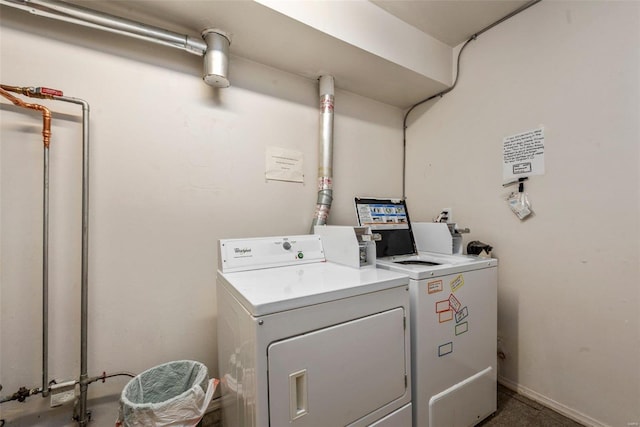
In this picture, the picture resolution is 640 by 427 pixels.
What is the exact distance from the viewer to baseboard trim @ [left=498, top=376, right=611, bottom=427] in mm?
1398

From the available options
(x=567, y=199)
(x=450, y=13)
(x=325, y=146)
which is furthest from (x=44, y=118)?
(x=567, y=199)

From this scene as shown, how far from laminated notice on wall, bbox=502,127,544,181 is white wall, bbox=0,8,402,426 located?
1.49 m

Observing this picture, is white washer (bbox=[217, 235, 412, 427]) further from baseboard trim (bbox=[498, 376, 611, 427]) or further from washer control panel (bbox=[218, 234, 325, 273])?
baseboard trim (bbox=[498, 376, 611, 427])

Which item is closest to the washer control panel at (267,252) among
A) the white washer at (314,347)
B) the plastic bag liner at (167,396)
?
the white washer at (314,347)

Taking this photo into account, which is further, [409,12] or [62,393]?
[409,12]

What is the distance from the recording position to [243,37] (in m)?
1.52

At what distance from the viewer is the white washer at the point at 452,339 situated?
1174mm

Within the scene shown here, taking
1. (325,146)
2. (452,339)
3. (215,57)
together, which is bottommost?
(452,339)

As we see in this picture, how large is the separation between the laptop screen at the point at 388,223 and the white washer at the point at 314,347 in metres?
0.47

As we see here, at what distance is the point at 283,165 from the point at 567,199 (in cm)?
174

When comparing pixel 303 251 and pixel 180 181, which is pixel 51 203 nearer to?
pixel 180 181

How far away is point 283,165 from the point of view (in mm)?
1859

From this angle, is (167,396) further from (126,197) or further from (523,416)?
(523,416)

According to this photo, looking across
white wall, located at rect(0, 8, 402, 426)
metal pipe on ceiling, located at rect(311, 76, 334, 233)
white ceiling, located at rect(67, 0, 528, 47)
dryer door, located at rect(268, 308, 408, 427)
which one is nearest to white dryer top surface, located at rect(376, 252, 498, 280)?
dryer door, located at rect(268, 308, 408, 427)
